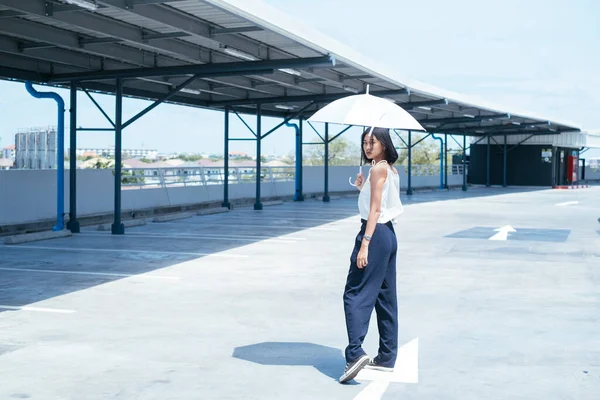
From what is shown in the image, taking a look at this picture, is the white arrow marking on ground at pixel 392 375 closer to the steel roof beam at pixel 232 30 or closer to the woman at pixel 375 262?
the woman at pixel 375 262

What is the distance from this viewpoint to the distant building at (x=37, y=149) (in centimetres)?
2320

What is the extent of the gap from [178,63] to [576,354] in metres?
11.8

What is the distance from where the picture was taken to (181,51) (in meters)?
14.1

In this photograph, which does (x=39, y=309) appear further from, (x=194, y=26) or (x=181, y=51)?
(x=181, y=51)

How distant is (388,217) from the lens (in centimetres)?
527

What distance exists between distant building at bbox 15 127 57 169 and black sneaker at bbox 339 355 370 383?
18825 mm

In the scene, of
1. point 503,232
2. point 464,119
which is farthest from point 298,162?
point 503,232

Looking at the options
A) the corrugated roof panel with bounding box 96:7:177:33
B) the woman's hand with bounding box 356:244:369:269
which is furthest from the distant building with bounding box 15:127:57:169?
the woman's hand with bounding box 356:244:369:269

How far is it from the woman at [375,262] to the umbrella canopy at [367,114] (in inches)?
4.0

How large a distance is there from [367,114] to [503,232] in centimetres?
1178

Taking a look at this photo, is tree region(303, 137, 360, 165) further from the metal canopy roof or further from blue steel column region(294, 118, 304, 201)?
the metal canopy roof

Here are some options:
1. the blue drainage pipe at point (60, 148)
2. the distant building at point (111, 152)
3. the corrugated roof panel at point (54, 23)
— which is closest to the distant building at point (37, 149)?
the distant building at point (111, 152)

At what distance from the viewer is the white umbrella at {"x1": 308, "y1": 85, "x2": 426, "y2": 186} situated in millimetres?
5410

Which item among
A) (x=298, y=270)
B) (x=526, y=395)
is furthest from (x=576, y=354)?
(x=298, y=270)
